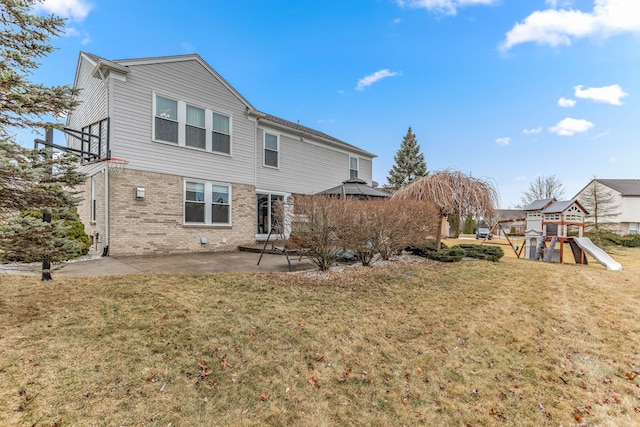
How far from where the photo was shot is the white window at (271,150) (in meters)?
13.3

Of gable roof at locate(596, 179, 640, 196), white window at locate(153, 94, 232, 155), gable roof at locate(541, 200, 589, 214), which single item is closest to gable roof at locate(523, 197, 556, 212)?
gable roof at locate(541, 200, 589, 214)

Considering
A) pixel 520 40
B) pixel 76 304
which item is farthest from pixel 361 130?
pixel 76 304

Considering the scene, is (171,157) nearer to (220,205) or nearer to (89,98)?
(220,205)

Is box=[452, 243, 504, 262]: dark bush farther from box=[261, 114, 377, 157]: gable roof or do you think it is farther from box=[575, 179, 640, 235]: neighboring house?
box=[575, 179, 640, 235]: neighboring house

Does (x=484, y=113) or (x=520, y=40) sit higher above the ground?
(x=520, y=40)

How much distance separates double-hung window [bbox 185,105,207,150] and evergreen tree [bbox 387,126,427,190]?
90.2 feet

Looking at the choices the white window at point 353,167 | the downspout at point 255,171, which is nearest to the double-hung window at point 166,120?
the downspout at point 255,171

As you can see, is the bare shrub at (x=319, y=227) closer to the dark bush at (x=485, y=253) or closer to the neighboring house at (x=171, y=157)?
the neighboring house at (x=171, y=157)

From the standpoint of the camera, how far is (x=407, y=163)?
35312 mm

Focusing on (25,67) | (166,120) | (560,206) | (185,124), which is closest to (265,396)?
(25,67)

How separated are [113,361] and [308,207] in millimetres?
4481

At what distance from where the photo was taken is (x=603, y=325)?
193 inches

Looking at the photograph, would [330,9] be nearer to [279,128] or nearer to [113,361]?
[279,128]

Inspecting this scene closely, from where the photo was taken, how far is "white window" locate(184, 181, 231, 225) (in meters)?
10.6
